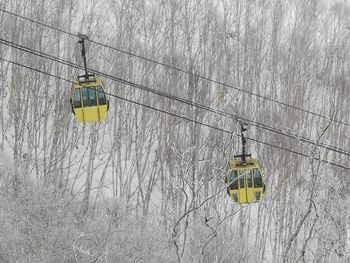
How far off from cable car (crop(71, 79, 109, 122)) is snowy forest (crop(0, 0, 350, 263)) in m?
9.65

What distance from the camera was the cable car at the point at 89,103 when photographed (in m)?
9.86

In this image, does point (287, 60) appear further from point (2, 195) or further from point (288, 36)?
point (2, 195)

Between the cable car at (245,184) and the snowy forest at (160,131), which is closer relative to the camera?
the cable car at (245,184)

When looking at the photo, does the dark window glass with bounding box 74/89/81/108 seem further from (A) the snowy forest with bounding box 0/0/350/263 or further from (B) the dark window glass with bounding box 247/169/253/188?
(A) the snowy forest with bounding box 0/0/350/263

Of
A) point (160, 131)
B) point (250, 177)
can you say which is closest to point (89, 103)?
point (250, 177)

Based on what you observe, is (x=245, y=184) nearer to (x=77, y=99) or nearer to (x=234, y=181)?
(x=234, y=181)

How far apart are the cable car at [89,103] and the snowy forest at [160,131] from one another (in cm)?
965

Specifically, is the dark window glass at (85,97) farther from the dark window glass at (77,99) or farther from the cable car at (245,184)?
the cable car at (245,184)

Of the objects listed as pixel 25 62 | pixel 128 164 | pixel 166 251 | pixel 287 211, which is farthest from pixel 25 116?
pixel 287 211

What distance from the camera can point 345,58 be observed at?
1006 inches

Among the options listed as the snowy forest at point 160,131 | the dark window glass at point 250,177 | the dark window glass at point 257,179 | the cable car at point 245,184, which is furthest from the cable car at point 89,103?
the snowy forest at point 160,131

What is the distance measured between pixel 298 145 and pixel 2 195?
11359 mm

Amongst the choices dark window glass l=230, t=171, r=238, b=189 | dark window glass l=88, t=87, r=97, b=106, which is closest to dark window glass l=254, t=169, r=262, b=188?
dark window glass l=230, t=171, r=238, b=189

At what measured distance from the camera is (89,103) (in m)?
9.88
